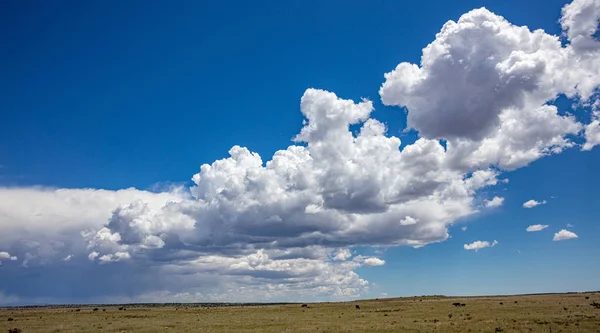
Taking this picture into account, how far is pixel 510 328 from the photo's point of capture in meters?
46.1

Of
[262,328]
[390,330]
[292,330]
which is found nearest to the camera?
[390,330]

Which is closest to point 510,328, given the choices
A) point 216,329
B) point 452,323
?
point 452,323

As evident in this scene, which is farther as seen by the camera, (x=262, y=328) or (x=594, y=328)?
(x=262, y=328)

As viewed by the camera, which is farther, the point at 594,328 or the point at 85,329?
the point at 85,329

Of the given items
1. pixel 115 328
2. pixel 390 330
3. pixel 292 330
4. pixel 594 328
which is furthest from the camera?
pixel 115 328

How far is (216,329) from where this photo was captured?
190 ft

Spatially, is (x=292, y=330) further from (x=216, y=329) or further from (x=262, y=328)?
(x=216, y=329)

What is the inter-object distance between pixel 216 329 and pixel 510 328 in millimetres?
37328

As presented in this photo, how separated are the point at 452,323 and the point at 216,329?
31586 millimetres

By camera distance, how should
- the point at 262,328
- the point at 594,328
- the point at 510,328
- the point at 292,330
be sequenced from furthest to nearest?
the point at 262,328 < the point at 292,330 < the point at 510,328 < the point at 594,328

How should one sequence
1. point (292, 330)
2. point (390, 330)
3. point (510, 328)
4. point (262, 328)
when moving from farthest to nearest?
point (262, 328) < point (292, 330) < point (390, 330) < point (510, 328)

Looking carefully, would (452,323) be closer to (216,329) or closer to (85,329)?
(216,329)

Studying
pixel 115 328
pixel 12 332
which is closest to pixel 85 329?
pixel 115 328

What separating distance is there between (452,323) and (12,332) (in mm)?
57379
